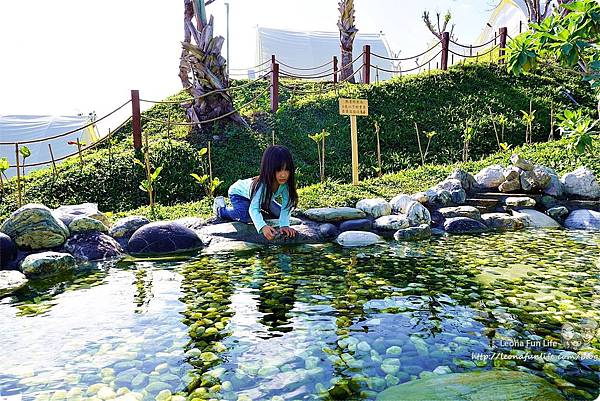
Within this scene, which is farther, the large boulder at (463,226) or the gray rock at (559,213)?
the gray rock at (559,213)

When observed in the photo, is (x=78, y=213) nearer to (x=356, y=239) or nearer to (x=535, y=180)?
(x=356, y=239)

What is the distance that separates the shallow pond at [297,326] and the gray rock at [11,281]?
0.14m

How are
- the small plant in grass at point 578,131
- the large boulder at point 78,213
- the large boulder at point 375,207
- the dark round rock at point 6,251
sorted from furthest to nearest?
the large boulder at point 375,207, the large boulder at point 78,213, the dark round rock at point 6,251, the small plant in grass at point 578,131

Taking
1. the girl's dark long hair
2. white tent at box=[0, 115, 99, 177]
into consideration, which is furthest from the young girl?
white tent at box=[0, 115, 99, 177]

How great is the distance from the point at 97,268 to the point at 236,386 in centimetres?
290

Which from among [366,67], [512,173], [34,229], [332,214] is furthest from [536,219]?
[366,67]

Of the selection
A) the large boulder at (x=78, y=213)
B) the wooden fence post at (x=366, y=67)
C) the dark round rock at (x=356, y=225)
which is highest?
the wooden fence post at (x=366, y=67)

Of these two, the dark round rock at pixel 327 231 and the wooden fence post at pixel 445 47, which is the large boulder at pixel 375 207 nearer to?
the dark round rock at pixel 327 231

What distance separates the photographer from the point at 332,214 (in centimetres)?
613

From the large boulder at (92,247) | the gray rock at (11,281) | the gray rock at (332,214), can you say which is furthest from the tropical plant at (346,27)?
the gray rock at (11,281)

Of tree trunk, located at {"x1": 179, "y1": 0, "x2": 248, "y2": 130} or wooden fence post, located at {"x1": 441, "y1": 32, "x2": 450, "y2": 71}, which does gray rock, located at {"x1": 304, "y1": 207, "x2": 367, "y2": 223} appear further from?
wooden fence post, located at {"x1": 441, "y1": 32, "x2": 450, "y2": 71}

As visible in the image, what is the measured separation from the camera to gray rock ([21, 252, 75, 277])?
445 cm

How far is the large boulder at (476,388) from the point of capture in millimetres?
2189

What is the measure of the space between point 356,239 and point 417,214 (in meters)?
1.11
